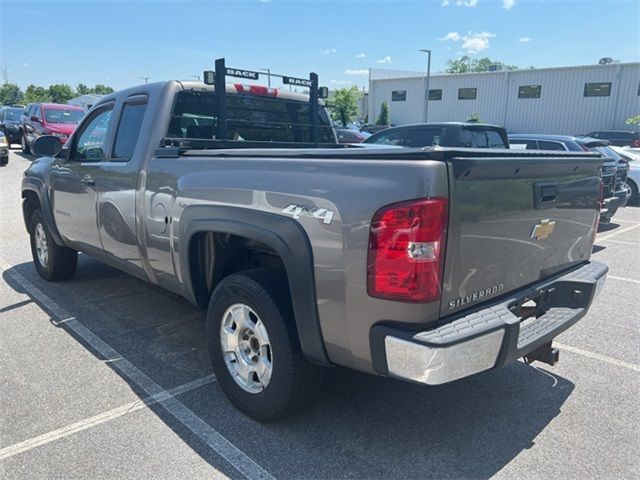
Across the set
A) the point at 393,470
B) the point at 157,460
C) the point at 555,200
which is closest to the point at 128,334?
the point at 157,460

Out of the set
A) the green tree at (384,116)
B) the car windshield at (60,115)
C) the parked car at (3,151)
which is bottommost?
the parked car at (3,151)

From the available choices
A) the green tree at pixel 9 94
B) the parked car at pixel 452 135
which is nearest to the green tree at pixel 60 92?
the green tree at pixel 9 94

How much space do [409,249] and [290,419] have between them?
138 centimetres

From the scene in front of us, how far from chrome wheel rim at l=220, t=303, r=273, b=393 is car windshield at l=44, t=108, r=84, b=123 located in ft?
53.7

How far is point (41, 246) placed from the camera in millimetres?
5637

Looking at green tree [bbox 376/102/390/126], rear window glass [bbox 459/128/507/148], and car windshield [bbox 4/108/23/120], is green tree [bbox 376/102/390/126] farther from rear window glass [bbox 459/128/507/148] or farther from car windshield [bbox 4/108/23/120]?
rear window glass [bbox 459/128/507/148]

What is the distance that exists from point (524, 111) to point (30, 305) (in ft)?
124

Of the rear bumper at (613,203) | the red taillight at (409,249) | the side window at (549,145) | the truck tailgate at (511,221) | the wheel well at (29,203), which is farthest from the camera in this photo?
the side window at (549,145)

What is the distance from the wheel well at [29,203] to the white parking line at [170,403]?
4.05 feet

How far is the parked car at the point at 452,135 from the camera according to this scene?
343 inches

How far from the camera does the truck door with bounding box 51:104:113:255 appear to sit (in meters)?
4.38

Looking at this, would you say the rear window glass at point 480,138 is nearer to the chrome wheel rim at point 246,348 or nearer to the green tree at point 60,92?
the chrome wheel rim at point 246,348

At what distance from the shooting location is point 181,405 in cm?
312

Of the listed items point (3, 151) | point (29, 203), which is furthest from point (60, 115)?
point (29, 203)
